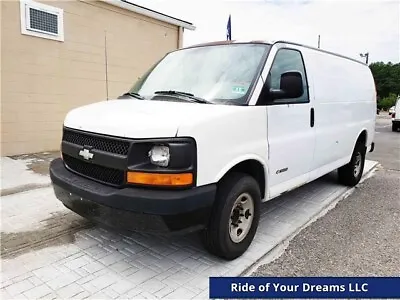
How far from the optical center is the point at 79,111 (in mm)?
3398

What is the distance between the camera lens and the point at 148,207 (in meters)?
2.56

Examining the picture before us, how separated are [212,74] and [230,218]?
1458 mm

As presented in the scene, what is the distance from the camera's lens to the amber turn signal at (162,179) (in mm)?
2582

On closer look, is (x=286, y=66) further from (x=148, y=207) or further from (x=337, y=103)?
(x=148, y=207)

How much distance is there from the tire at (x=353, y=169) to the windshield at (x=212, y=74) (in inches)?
126

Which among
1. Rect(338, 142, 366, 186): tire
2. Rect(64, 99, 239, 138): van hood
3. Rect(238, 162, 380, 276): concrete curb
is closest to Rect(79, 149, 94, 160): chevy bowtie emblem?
Rect(64, 99, 239, 138): van hood

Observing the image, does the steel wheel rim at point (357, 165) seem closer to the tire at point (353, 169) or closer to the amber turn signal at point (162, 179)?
the tire at point (353, 169)

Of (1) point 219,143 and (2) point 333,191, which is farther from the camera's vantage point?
(2) point 333,191

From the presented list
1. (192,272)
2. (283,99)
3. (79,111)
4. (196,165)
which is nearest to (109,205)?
(196,165)

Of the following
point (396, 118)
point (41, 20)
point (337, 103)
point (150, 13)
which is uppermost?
point (150, 13)

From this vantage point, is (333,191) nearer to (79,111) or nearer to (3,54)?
(79,111)

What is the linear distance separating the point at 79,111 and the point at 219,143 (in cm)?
150

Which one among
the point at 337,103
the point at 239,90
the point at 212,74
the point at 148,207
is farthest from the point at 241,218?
the point at 337,103

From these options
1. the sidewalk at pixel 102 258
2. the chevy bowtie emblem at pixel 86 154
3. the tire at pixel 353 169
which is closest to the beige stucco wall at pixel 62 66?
the sidewalk at pixel 102 258
